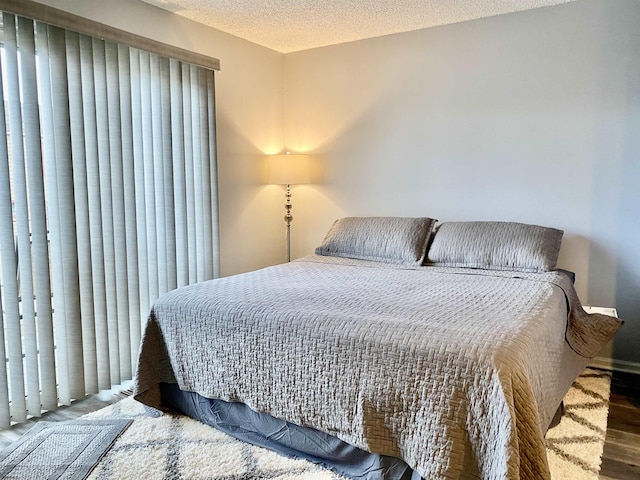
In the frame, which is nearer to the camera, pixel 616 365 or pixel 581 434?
pixel 581 434

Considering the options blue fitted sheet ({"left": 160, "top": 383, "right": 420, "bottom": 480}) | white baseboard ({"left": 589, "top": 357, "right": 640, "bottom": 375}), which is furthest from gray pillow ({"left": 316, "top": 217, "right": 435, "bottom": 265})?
blue fitted sheet ({"left": 160, "top": 383, "right": 420, "bottom": 480})

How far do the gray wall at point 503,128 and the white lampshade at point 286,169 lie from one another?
281 mm

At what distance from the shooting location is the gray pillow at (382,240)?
10.3 feet

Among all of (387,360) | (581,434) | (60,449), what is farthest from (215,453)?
(581,434)

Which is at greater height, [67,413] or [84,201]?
[84,201]

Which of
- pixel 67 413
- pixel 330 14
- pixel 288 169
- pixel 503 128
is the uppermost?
pixel 330 14

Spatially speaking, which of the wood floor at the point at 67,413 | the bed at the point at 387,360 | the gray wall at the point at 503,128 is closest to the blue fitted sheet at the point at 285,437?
the bed at the point at 387,360

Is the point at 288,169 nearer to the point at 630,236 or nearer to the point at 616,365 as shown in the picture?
the point at 630,236

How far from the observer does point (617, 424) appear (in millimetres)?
2318

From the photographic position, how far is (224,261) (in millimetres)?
3656

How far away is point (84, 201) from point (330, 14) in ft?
6.23

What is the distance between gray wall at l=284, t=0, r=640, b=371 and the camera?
295cm

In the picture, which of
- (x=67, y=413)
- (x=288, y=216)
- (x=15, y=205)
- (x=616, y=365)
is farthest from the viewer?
(x=288, y=216)

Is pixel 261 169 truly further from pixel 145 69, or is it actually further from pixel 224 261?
pixel 145 69
